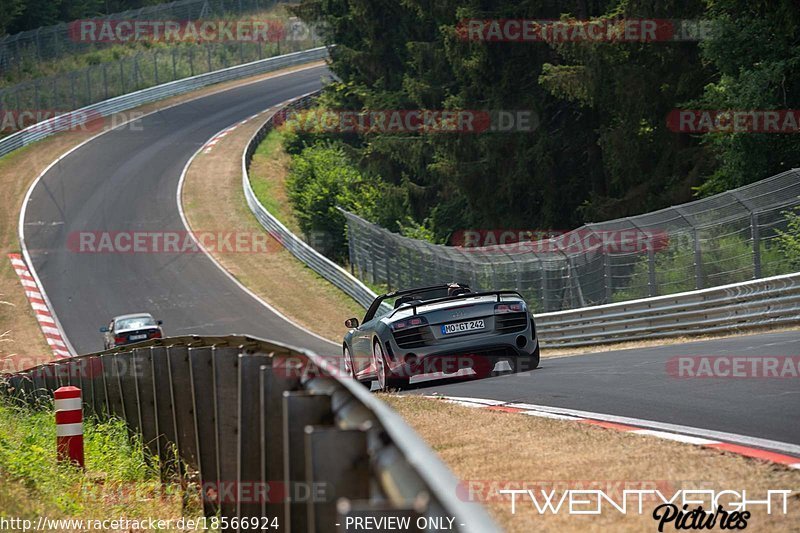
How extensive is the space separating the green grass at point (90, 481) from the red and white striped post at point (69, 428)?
0.13 meters

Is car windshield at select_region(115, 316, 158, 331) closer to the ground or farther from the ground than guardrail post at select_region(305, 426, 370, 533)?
closer to the ground

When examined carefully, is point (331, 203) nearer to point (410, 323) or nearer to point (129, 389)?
point (410, 323)

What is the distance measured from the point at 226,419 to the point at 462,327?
698 cm

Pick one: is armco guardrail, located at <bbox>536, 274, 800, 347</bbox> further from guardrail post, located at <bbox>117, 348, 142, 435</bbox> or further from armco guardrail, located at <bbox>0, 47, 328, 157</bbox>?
armco guardrail, located at <bbox>0, 47, 328, 157</bbox>

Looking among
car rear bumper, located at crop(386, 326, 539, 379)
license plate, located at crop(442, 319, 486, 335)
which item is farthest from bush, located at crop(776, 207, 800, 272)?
license plate, located at crop(442, 319, 486, 335)

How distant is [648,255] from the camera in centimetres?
1995

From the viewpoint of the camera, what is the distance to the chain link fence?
55.9 ft

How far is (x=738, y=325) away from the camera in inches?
699

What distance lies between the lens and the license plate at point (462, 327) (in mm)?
13211

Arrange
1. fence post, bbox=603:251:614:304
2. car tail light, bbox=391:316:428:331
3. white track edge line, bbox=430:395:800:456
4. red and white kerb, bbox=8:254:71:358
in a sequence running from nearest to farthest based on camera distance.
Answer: white track edge line, bbox=430:395:800:456
car tail light, bbox=391:316:428:331
fence post, bbox=603:251:614:304
red and white kerb, bbox=8:254:71:358

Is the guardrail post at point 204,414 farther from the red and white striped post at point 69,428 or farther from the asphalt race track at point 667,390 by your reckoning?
the asphalt race track at point 667,390

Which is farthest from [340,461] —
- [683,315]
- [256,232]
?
[256,232]

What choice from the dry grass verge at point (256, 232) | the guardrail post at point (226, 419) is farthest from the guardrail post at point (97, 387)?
the dry grass verge at point (256, 232)

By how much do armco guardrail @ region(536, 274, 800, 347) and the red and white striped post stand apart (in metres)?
10.7
